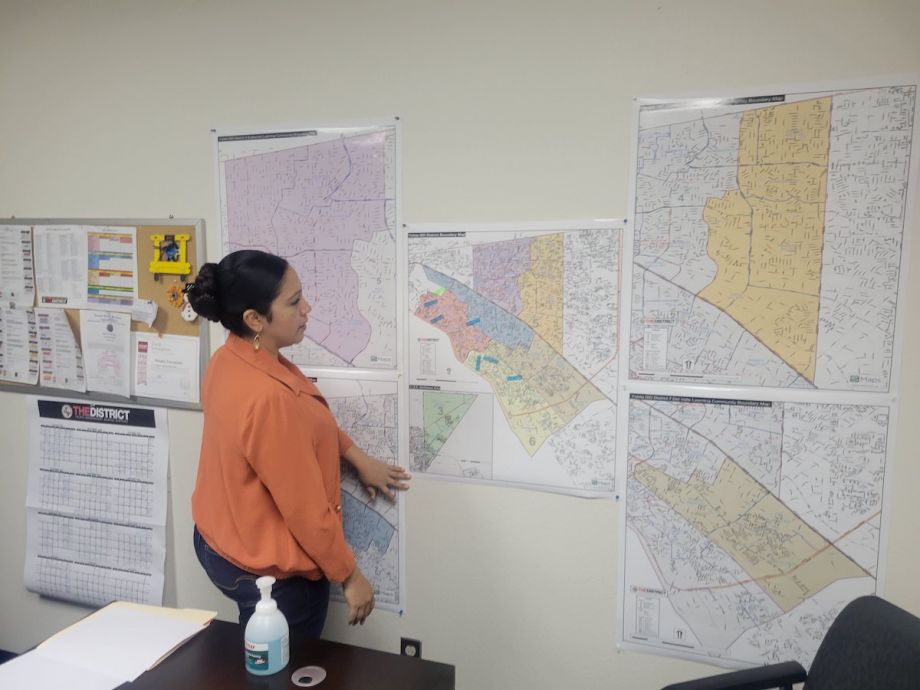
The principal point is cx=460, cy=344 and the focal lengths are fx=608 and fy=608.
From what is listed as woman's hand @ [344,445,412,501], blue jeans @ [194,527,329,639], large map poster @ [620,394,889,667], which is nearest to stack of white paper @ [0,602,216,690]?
blue jeans @ [194,527,329,639]

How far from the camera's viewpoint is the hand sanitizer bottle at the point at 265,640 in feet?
3.85

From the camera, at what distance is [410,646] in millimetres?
1924

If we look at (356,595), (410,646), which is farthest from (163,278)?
(410,646)

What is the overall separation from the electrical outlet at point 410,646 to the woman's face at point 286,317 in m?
1.02

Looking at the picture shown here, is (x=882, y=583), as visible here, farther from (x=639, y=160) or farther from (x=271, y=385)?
(x=271, y=385)

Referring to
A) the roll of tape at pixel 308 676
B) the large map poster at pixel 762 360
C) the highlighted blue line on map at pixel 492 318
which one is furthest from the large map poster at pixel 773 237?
the roll of tape at pixel 308 676

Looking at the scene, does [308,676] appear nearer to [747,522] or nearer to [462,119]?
[747,522]

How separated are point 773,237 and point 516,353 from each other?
2.35 feet

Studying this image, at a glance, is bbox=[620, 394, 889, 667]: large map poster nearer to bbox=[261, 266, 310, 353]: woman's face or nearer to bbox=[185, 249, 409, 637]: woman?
bbox=[185, 249, 409, 637]: woman

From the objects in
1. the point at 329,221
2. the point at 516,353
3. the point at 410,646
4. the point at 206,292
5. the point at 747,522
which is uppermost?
the point at 329,221

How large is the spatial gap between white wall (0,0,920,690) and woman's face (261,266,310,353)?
0.42 metres

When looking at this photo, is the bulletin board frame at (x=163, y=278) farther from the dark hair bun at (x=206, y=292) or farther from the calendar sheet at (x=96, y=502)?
the dark hair bun at (x=206, y=292)

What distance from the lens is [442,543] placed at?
6.12 ft

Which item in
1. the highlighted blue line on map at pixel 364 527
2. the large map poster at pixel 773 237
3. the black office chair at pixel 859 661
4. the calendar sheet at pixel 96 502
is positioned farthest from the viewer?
the calendar sheet at pixel 96 502
